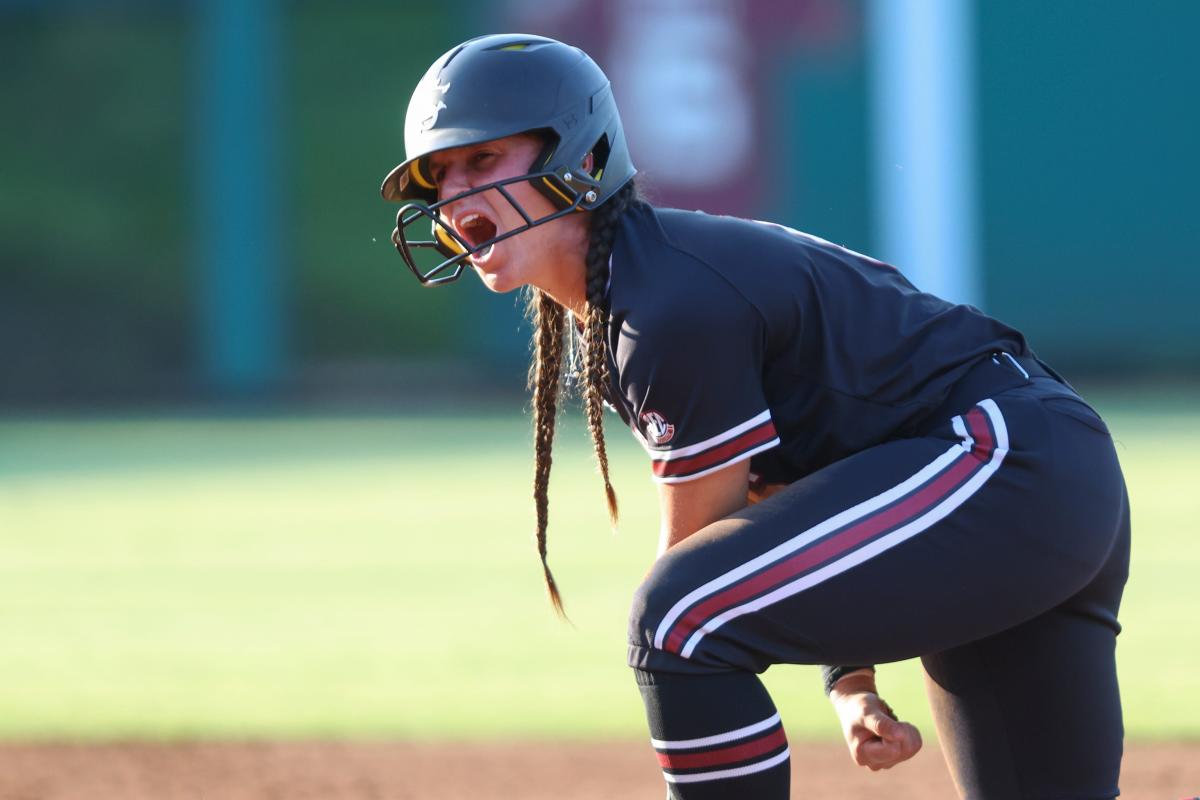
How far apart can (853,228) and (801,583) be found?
15.1 m

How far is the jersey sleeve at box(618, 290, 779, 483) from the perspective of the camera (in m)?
2.66

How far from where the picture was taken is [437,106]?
2.90 m

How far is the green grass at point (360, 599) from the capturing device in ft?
17.5

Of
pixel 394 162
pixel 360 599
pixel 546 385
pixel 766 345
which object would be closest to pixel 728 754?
pixel 766 345

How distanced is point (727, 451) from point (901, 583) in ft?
1.09

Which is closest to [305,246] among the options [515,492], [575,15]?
[575,15]

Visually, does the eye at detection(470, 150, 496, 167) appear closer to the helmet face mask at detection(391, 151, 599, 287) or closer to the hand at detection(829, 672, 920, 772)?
the helmet face mask at detection(391, 151, 599, 287)

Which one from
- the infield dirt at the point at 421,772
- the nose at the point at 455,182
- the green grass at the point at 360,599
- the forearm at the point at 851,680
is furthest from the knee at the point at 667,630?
the green grass at the point at 360,599

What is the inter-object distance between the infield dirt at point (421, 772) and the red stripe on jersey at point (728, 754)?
173 centimetres

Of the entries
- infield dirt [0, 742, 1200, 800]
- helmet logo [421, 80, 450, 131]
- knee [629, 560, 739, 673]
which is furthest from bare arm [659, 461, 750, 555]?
infield dirt [0, 742, 1200, 800]

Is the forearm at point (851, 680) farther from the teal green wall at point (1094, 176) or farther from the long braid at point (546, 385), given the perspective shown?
the teal green wall at point (1094, 176)

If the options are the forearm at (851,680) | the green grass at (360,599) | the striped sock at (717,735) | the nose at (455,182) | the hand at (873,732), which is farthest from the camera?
the green grass at (360,599)

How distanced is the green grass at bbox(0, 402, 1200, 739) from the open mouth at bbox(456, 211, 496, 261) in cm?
237

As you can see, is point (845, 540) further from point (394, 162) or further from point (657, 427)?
point (394, 162)
